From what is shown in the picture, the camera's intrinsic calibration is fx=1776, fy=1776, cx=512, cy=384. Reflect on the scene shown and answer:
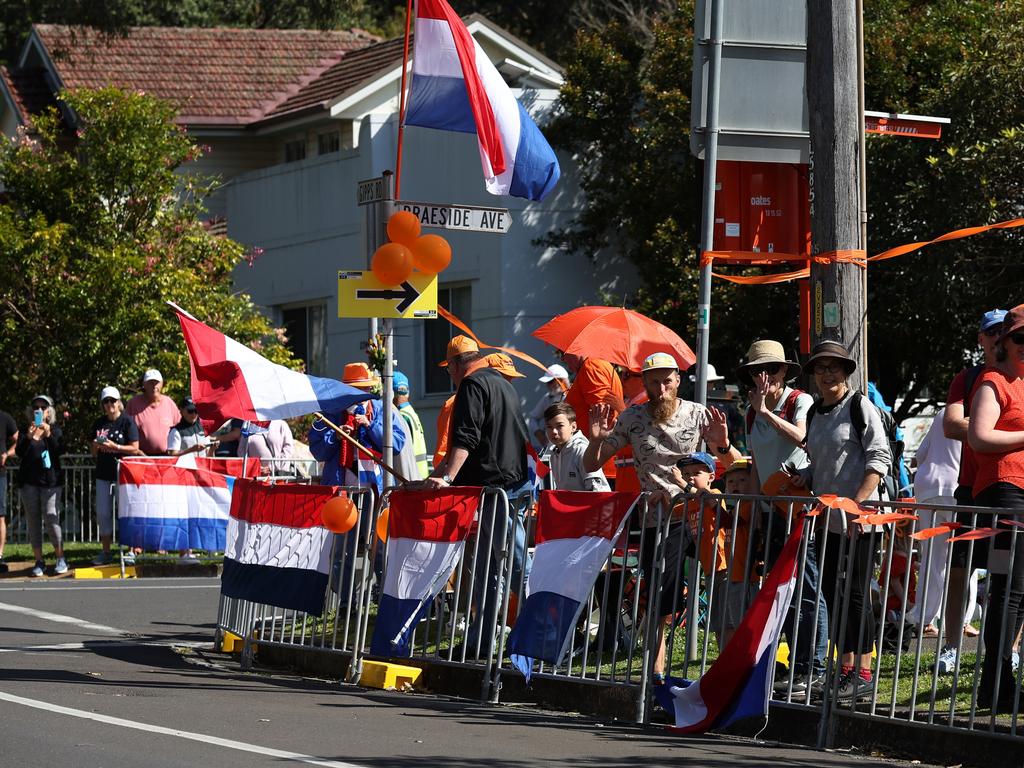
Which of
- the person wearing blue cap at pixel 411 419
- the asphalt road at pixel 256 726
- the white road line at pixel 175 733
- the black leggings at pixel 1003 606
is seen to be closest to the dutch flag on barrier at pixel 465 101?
the person wearing blue cap at pixel 411 419

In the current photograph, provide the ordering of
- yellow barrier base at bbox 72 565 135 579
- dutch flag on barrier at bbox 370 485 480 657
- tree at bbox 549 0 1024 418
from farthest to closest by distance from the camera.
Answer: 1. tree at bbox 549 0 1024 418
2. yellow barrier base at bbox 72 565 135 579
3. dutch flag on barrier at bbox 370 485 480 657

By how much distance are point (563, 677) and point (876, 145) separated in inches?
575

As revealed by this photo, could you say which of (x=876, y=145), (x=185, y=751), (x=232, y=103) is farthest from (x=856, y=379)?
(x=232, y=103)

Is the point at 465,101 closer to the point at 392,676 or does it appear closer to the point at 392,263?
the point at 392,263

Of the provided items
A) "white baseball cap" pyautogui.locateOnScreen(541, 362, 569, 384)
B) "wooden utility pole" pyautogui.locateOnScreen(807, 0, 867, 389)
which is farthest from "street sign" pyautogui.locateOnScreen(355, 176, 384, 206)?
"white baseball cap" pyautogui.locateOnScreen(541, 362, 569, 384)

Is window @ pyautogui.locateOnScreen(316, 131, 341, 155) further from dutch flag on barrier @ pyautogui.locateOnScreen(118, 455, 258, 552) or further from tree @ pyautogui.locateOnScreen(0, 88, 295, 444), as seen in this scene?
dutch flag on barrier @ pyautogui.locateOnScreen(118, 455, 258, 552)

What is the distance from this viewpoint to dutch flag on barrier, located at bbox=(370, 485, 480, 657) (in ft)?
32.4

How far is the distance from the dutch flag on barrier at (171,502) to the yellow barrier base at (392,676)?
323 inches

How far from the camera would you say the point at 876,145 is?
22562 mm

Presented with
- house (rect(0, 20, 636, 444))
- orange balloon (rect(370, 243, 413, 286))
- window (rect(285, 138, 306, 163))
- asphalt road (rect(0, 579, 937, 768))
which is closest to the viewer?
asphalt road (rect(0, 579, 937, 768))

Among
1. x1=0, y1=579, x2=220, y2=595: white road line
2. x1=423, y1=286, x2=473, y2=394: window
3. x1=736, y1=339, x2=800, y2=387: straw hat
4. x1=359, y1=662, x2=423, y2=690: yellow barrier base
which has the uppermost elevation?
x1=423, y1=286, x2=473, y2=394: window

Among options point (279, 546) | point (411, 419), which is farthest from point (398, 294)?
point (411, 419)

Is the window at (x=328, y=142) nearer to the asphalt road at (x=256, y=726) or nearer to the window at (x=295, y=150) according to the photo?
the window at (x=295, y=150)

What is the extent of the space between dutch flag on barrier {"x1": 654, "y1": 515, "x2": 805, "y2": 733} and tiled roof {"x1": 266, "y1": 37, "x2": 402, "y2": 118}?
2240 cm
